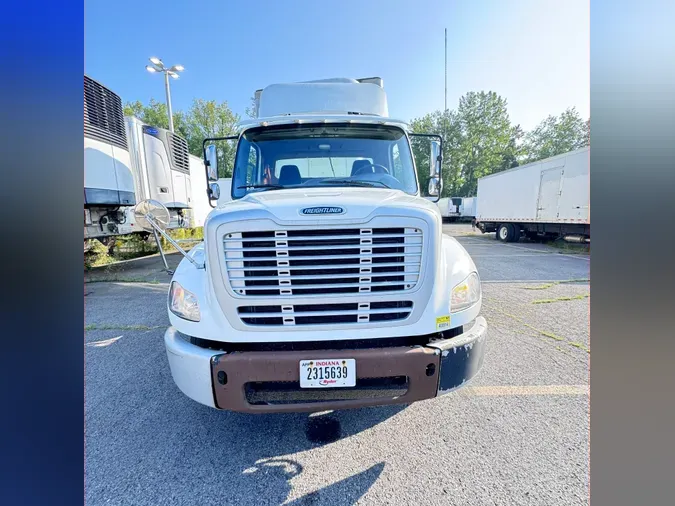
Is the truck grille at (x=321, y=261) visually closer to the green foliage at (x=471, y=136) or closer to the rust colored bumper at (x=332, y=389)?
the rust colored bumper at (x=332, y=389)

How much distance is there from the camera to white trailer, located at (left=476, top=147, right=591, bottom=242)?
12172 mm

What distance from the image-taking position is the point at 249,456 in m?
2.11

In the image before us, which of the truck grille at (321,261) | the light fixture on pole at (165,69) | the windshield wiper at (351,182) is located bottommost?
the truck grille at (321,261)

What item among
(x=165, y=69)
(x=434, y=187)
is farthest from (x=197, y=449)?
(x=165, y=69)

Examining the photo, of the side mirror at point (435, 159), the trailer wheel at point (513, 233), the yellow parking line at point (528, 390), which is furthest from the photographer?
the trailer wheel at point (513, 233)

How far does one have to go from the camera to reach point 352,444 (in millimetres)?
2205

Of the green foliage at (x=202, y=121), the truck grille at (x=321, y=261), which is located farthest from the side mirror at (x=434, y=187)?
the green foliage at (x=202, y=121)

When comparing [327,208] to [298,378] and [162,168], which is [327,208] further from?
[162,168]

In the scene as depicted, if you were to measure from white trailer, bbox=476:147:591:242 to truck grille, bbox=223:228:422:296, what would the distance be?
1232cm

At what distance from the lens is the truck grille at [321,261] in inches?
75.4

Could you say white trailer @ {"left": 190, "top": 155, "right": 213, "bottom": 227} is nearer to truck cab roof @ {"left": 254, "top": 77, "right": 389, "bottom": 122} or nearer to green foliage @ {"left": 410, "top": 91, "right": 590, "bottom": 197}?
truck cab roof @ {"left": 254, "top": 77, "right": 389, "bottom": 122}

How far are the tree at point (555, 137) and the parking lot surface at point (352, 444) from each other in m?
58.6
